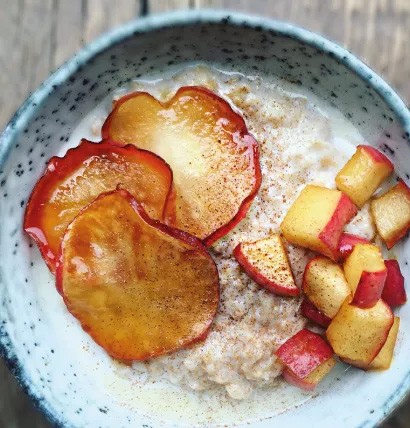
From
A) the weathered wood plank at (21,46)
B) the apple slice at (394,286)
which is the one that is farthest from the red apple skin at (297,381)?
the weathered wood plank at (21,46)

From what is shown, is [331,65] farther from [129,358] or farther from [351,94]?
[129,358]

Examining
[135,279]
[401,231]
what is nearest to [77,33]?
[135,279]

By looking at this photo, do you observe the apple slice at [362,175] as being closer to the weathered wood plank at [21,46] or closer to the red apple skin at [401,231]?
the red apple skin at [401,231]

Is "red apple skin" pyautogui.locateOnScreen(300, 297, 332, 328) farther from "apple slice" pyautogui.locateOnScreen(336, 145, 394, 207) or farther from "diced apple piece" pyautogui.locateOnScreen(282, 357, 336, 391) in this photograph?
"apple slice" pyautogui.locateOnScreen(336, 145, 394, 207)

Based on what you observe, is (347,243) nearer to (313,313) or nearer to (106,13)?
(313,313)

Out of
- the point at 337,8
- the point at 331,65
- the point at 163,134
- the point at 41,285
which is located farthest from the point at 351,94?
the point at 41,285

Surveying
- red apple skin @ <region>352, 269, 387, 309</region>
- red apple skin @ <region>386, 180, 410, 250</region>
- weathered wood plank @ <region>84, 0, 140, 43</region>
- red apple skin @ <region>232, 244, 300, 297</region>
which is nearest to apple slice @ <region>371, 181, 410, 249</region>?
red apple skin @ <region>386, 180, 410, 250</region>
